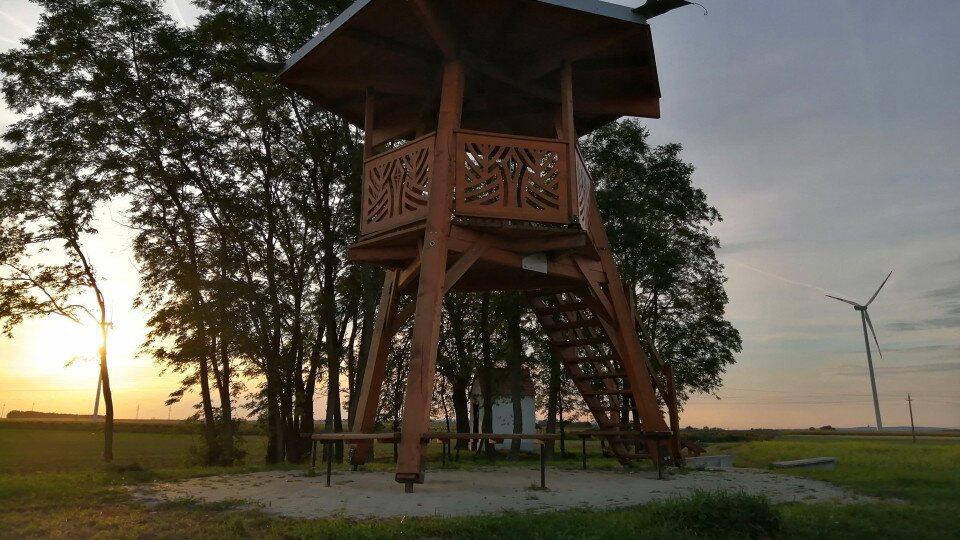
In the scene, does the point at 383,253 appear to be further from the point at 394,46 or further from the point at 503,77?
the point at 503,77

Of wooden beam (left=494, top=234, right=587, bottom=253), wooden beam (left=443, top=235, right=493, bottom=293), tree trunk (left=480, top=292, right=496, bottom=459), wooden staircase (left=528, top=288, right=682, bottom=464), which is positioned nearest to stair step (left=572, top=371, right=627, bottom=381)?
wooden staircase (left=528, top=288, right=682, bottom=464)

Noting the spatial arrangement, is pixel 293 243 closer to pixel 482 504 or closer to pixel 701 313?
pixel 701 313

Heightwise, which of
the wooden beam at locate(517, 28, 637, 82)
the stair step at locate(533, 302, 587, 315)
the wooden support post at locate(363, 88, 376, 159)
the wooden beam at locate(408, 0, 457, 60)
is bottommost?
the stair step at locate(533, 302, 587, 315)

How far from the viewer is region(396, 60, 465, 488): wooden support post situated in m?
8.24

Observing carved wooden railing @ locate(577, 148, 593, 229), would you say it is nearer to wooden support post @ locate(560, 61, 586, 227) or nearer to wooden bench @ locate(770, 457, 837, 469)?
wooden support post @ locate(560, 61, 586, 227)

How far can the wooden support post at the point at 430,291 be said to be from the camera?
824 centimetres

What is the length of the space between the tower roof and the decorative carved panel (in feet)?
5.22

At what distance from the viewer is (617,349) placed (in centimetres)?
1200

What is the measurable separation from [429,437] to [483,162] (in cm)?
391

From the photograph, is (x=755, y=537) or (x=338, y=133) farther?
(x=338, y=133)

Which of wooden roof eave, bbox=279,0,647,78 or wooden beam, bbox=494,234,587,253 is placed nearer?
wooden roof eave, bbox=279,0,647,78

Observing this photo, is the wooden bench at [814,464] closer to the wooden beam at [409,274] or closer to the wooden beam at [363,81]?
the wooden beam at [409,274]

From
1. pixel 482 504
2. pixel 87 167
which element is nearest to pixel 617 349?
pixel 482 504

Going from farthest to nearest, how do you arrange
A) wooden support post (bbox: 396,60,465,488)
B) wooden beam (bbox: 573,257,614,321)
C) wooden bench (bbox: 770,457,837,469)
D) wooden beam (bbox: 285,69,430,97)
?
wooden bench (bbox: 770,457,837,469)
wooden beam (bbox: 573,257,614,321)
wooden beam (bbox: 285,69,430,97)
wooden support post (bbox: 396,60,465,488)
